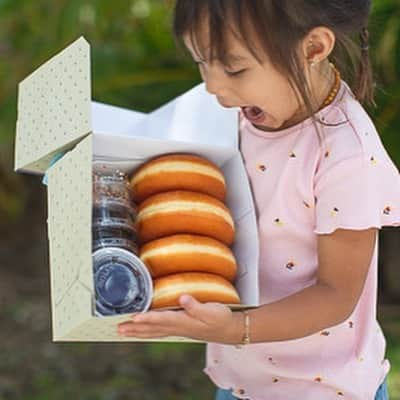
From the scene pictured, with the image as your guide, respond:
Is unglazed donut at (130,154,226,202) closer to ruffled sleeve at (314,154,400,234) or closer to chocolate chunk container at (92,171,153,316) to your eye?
chocolate chunk container at (92,171,153,316)

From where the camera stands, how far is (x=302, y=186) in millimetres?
1483

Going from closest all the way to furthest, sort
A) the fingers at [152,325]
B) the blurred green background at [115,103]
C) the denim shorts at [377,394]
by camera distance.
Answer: the fingers at [152,325] → the denim shorts at [377,394] → the blurred green background at [115,103]

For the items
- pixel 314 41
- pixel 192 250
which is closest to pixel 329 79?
pixel 314 41

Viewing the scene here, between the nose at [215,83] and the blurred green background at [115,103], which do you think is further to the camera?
the blurred green background at [115,103]

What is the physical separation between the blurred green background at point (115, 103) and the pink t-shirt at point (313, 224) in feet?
5.33

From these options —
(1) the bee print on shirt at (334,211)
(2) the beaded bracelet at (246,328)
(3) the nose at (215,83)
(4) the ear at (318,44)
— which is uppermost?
(4) the ear at (318,44)

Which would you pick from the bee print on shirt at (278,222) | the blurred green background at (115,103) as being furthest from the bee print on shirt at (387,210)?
the blurred green background at (115,103)

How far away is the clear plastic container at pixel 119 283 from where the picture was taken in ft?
4.53

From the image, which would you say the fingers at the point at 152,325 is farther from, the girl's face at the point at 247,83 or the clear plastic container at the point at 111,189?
the girl's face at the point at 247,83

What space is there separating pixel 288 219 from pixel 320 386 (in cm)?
27

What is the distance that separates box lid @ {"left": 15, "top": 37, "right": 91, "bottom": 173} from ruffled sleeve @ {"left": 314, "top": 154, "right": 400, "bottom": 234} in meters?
0.33

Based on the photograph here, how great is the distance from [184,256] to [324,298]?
0.20m

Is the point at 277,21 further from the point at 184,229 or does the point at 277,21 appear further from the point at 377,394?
the point at 377,394

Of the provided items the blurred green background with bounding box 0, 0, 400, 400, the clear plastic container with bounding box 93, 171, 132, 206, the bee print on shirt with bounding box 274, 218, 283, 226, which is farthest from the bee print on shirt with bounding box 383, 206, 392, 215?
the blurred green background with bounding box 0, 0, 400, 400
